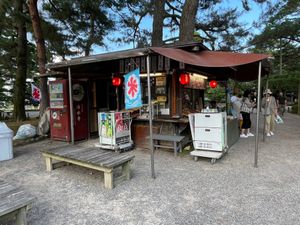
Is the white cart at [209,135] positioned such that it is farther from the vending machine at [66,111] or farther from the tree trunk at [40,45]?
the tree trunk at [40,45]

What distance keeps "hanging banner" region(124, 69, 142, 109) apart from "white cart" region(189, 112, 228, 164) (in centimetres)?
166

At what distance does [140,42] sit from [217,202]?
964cm

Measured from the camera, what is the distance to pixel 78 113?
693 centimetres

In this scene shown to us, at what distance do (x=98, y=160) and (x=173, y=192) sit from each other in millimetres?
1317

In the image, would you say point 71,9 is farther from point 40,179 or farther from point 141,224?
point 141,224

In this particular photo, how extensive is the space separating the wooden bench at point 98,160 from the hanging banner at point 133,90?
986mm

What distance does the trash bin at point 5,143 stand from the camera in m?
4.93

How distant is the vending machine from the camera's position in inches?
264

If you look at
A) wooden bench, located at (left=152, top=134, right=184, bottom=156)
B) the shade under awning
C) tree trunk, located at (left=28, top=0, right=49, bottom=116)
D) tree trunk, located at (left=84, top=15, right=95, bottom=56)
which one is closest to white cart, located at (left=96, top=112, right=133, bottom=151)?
wooden bench, located at (left=152, top=134, right=184, bottom=156)

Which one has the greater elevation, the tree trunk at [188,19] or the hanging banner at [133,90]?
the tree trunk at [188,19]

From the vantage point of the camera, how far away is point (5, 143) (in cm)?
502

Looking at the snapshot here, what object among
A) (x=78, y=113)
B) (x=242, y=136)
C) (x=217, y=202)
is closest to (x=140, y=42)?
(x=78, y=113)

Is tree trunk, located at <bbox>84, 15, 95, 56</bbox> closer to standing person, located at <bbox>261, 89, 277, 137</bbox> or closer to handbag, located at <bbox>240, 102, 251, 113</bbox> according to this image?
handbag, located at <bbox>240, 102, 251, 113</bbox>

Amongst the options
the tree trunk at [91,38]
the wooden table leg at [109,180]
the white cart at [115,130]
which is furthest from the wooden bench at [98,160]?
the tree trunk at [91,38]
